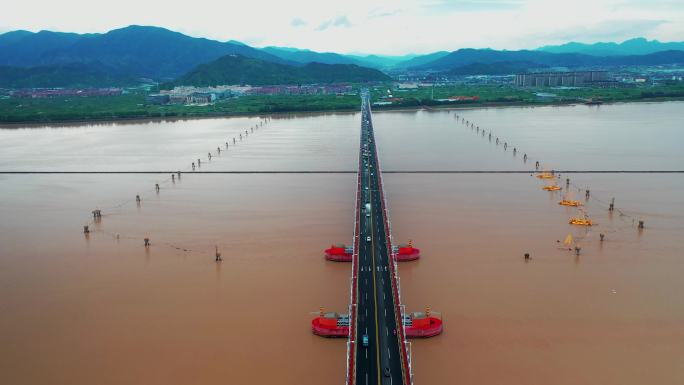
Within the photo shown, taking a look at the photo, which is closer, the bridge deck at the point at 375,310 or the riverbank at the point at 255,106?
the bridge deck at the point at 375,310

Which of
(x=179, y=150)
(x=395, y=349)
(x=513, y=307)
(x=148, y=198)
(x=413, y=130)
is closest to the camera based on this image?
(x=395, y=349)

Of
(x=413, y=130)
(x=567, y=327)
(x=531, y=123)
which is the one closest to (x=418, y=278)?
(x=567, y=327)

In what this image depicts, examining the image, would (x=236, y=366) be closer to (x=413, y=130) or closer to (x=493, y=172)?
(x=493, y=172)

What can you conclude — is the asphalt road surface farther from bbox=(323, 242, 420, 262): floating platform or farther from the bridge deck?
bbox=(323, 242, 420, 262): floating platform

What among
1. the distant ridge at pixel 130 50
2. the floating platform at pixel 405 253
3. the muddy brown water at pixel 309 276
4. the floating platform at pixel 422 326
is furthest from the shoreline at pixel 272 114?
the distant ridge at pixel 130 50

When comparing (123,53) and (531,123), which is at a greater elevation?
(123,53)

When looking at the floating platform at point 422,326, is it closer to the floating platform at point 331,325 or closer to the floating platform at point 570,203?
the floating platform at point 331,325

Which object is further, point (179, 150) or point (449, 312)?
point (179, 150)
